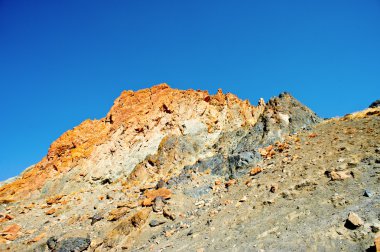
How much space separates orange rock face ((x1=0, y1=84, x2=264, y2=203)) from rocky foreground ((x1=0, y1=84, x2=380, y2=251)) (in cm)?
13

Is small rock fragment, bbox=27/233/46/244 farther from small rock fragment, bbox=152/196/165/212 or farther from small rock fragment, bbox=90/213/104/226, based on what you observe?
small rock fragment, bbox=152/196/165/212

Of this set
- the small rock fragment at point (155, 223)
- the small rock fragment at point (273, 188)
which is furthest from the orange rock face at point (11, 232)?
the small rock fragment at point (273, 188)

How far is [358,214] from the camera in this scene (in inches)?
392

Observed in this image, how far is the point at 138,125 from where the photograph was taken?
30953 mm

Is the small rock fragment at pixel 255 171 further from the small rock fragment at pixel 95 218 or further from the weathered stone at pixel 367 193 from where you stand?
the small rock fragment at pixel 95 218

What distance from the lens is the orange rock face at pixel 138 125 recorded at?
96.0ft

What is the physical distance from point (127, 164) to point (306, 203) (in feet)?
62.9

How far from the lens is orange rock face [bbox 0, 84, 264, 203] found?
29.2 metres

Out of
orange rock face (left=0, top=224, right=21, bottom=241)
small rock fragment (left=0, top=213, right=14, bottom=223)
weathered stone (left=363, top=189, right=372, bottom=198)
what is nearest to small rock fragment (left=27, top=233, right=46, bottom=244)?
orange rock face (left=0, top=224, right=21, bottom=241)

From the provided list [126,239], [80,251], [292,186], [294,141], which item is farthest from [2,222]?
[294,141]

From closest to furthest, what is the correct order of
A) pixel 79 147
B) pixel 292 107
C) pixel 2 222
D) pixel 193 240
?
pixel 193 240 < pixel 2 222 < pixel 292 107 < pixel 79 147

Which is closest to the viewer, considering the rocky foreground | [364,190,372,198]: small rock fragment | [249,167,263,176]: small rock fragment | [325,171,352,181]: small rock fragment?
[364,190,372,198]: small rock fragment

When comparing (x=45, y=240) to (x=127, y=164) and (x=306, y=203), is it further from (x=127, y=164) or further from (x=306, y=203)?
(x=306, y=203)

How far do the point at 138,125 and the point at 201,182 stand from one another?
42.8 ft
